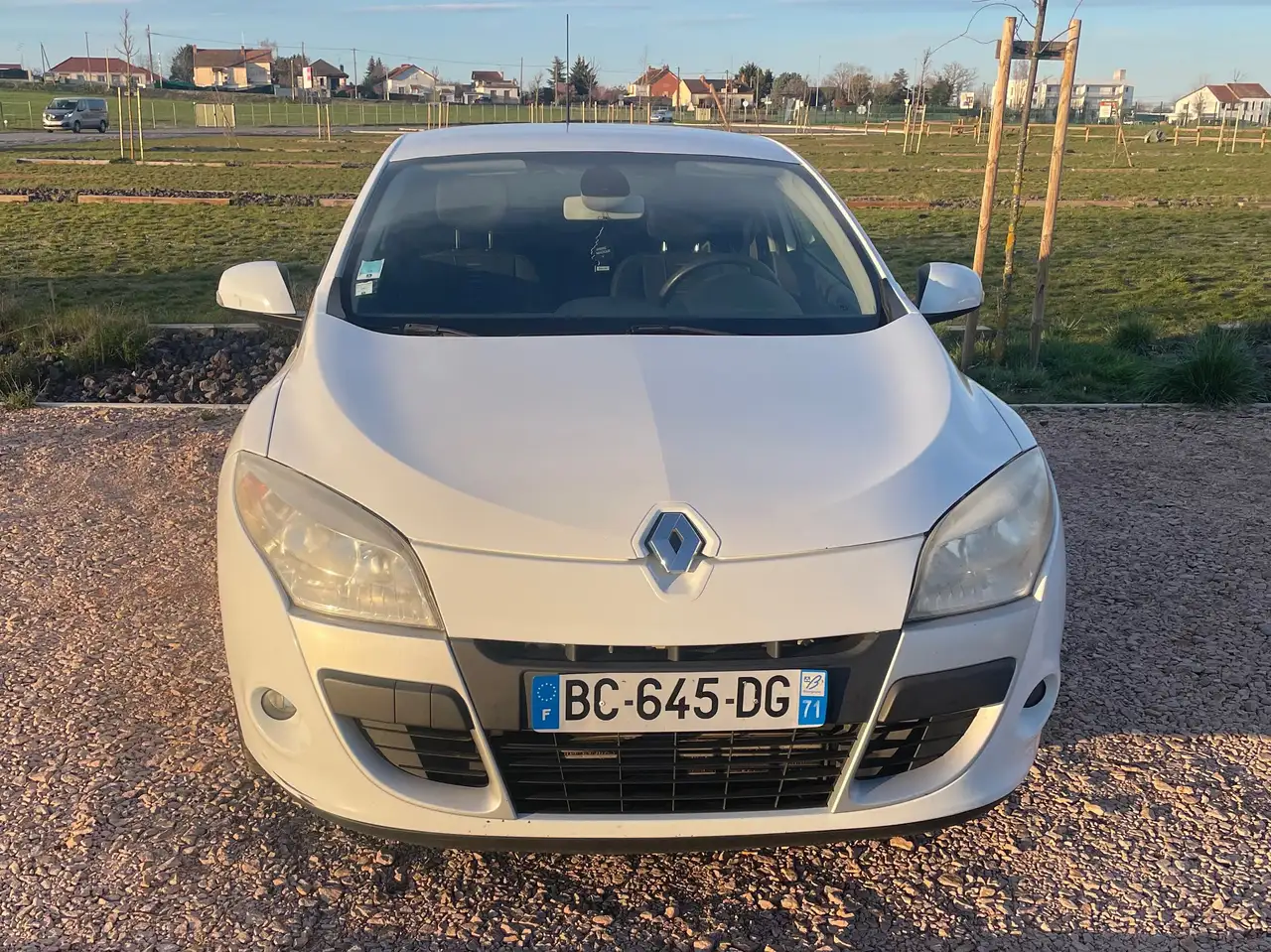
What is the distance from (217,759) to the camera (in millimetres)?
2922

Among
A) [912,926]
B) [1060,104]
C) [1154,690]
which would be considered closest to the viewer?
[912,926]

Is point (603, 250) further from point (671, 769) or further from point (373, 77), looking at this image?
point (373, 77)

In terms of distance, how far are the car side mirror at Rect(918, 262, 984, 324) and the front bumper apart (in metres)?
1.34

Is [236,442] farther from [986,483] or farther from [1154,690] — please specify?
[1154,690]

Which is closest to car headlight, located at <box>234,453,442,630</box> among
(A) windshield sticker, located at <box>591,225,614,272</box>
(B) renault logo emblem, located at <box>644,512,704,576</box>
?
(B) renault logo emblem, located at <box>644,512,704,576</box>

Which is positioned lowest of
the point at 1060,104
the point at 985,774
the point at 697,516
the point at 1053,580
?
the point at 985,774

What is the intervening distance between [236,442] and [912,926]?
1.81 m

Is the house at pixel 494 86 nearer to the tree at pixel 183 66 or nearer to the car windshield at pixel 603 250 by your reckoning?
the tree at pixel 183 66

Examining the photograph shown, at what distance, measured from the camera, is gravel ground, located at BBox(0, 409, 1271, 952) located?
231 centimetres

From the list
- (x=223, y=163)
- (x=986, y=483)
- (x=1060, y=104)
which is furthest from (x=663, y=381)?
(x=223, y=163)

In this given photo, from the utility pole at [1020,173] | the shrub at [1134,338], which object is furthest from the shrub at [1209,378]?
the shrub at [1134,338]

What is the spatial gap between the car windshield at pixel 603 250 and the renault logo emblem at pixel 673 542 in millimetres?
906

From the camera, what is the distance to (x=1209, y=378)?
6.78m

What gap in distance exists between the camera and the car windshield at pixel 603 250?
121 inches
